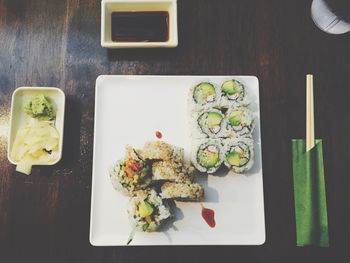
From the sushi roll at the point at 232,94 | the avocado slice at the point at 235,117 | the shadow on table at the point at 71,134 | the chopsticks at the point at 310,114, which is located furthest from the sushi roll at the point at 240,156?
the shadow on table at the point at 71,134

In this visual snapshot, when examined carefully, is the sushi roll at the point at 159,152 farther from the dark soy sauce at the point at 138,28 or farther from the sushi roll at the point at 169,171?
the dark soy sauce at the point at 138,28

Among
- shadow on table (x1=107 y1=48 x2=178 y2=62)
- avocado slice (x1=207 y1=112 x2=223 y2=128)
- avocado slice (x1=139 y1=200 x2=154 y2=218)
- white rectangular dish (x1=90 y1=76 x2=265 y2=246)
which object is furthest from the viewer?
shadow on table (x1=107 y1=48 x2=178 y2=62)

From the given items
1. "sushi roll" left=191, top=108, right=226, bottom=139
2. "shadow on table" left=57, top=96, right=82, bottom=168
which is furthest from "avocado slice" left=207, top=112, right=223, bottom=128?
"shadow on table" left=57, top=96, right=82, bottom=168

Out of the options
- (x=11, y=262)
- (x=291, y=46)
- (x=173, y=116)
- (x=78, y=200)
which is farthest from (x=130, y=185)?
(x=291, y=46)

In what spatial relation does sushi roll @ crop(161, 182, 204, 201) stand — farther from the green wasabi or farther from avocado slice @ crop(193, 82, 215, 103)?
the green wasabi

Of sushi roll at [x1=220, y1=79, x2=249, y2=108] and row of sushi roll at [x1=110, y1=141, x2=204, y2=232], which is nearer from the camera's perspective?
row of sushi roll at [x1=110, y1=141, x2=204, y2=232]

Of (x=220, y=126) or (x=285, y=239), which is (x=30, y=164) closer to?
(x=220, y=126)

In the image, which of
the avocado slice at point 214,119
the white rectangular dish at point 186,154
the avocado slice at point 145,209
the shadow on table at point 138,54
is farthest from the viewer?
the shadow on table at point 138,54
